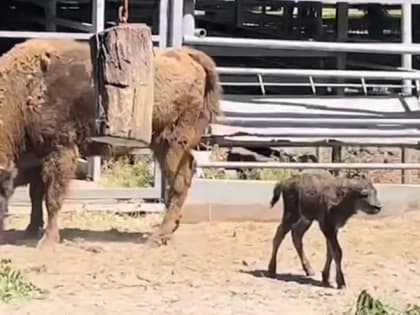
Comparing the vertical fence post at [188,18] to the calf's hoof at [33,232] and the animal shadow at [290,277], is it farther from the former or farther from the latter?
the animal shadow at [290,277]

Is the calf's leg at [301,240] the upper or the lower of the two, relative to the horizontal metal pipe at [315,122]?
lower

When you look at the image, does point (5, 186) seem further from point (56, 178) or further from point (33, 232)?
point (33, 232)

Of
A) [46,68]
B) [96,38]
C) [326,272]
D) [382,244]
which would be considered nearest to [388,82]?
[382,244]

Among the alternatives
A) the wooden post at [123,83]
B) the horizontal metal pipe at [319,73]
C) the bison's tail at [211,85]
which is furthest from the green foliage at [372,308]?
the horizontal metal pipe at [319,73]

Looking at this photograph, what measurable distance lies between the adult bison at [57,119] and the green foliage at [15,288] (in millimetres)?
1939

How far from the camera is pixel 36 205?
10.8 m

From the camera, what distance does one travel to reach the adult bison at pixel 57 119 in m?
10.4

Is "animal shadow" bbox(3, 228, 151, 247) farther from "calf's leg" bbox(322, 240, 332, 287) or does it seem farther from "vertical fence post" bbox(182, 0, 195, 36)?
"calf's leg" bbox(322, 240, 332, 287)

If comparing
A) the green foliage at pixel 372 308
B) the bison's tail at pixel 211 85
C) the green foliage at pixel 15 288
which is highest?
the bison's tail at pixel 211 85

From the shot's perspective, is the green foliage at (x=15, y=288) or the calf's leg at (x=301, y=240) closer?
the green foliage at (x=15, y=288)

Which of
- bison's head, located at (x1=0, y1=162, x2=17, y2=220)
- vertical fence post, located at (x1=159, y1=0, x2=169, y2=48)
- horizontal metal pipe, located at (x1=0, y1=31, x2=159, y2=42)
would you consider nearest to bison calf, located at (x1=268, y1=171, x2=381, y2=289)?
bison's head, located at (x1=0, y1=162, x2=17, y2=220)

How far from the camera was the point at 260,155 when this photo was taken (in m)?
13.8

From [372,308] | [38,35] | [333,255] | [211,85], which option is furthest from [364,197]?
[38,35]

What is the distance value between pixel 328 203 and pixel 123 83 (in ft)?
6.54
